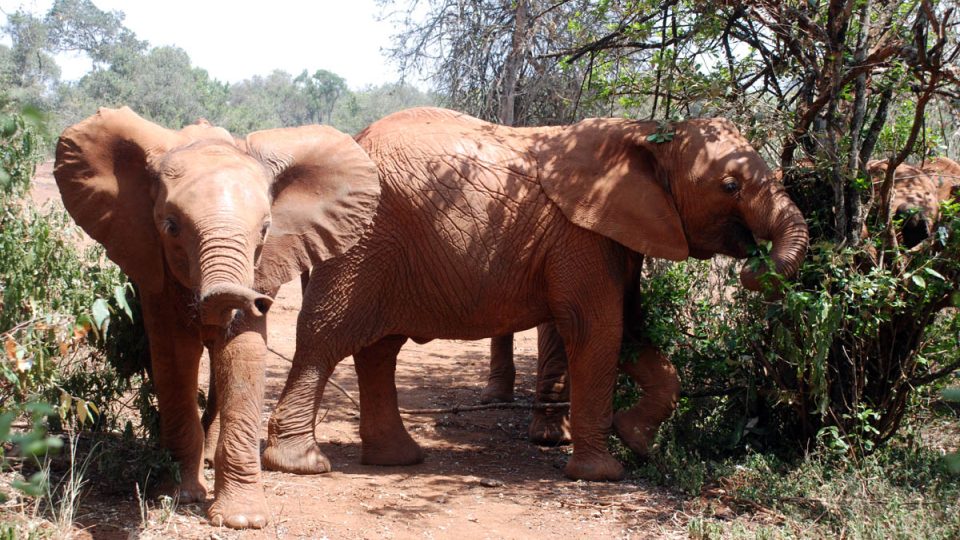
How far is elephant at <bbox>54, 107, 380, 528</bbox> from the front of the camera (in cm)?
470

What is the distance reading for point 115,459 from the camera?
5.66 m

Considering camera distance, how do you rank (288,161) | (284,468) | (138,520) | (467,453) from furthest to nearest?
(467,453) < (284,468) < (288,161) < (138,520)

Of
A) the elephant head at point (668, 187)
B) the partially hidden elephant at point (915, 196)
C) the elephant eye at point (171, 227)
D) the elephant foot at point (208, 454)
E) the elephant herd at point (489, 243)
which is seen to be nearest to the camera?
the elephant eye at point (171, 227)

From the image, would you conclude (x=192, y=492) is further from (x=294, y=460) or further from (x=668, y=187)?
(x=668, y=187)

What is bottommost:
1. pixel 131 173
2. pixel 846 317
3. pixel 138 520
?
pixel 138 520

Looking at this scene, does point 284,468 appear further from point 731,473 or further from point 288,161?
point 731,473

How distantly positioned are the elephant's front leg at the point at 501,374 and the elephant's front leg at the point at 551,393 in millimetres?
1129

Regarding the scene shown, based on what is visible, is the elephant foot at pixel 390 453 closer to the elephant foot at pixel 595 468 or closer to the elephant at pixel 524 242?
the elephant at pixel 524 242

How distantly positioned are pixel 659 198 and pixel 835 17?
4.98ft

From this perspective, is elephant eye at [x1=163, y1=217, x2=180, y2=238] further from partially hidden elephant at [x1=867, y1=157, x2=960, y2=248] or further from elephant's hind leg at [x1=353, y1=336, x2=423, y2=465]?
partially hidden elephant at [x1=867, y1=157, x2=960, y2=248]

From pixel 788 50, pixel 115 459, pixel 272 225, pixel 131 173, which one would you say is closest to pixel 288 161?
pixel 272 225

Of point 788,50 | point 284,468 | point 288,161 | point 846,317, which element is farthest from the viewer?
point 788,50

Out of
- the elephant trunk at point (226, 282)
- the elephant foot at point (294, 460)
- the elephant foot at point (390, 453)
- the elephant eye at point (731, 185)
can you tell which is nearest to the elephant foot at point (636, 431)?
the elephant foot at point (390, 453)

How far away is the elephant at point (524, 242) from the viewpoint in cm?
665
